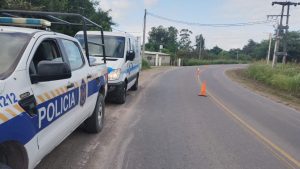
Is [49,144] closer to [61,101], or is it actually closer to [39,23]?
[61,101]

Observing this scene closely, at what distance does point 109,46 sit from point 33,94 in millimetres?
7965

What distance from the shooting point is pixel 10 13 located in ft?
20.7

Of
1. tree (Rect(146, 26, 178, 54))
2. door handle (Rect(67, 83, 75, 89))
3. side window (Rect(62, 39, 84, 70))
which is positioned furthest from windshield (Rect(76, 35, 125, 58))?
tree (Rect(146, 26, 178, 54))

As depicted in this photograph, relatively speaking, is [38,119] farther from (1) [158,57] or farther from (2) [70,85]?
(1) [158,57]

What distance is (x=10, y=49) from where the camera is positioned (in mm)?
3816

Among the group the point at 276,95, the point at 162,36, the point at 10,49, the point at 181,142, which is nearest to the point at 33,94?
the point at 10,49

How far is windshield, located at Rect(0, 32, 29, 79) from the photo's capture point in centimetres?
348

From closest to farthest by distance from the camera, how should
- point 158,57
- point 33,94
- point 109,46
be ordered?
1. point 33,94
2. point 109,46
3. point 158,57

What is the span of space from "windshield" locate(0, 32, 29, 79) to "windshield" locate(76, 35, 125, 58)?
7006 millimetres

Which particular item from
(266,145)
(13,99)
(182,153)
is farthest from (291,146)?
(13,99)

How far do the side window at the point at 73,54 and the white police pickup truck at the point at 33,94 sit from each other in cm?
3

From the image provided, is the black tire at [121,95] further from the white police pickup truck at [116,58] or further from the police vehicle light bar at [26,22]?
the police vehicle light bar at [26,22]

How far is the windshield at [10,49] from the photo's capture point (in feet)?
11.4

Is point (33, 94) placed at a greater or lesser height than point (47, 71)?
lesser
